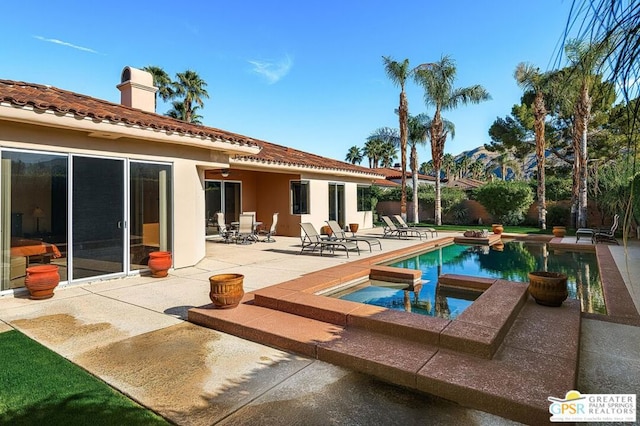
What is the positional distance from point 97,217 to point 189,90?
28233 millimetres

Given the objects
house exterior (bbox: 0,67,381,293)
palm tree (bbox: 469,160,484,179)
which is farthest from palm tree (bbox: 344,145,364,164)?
house exterior (bbox: 0,67,381,293)

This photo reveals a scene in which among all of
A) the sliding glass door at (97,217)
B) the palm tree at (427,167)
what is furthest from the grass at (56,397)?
the palm tree at (427,167)

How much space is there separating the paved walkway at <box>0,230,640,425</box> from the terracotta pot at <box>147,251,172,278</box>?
177 cm

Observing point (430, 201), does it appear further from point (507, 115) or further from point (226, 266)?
point (226, 266)

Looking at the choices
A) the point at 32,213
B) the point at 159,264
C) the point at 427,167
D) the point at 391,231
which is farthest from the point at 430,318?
the point at 427,167

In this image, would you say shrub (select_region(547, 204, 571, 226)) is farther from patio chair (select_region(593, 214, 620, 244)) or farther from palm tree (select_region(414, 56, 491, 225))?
palm tree (select_region(414, 56, 491, 225))

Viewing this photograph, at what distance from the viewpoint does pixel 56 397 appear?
3.52m

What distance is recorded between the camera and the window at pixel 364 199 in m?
23.1

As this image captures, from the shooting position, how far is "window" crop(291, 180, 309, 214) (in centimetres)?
1878

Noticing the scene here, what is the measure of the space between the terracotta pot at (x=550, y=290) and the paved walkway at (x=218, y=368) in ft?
1.76

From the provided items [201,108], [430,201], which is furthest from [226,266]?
[201,108]

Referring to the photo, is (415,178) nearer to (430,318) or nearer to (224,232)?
(224,232)

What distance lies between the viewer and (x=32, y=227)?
24.1 feet

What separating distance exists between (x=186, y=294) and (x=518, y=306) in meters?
6.20
